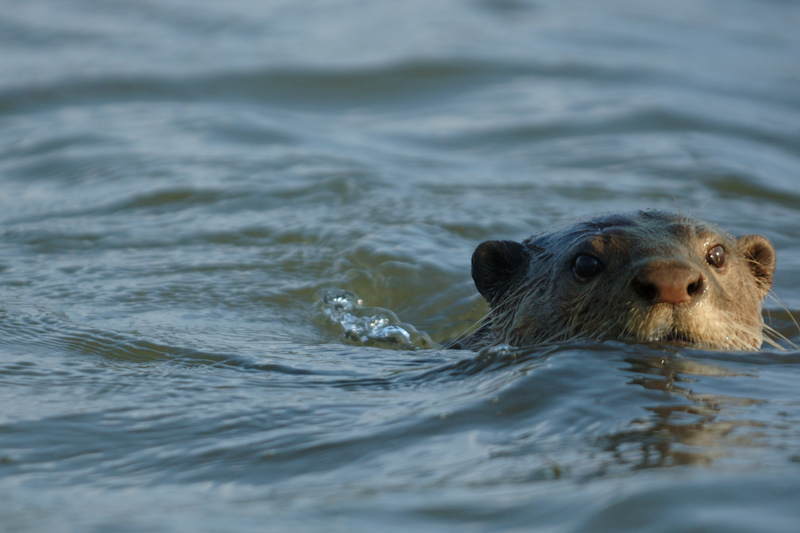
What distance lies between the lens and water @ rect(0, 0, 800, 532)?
2.67 meters

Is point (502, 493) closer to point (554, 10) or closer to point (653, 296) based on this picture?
point (653, 296)

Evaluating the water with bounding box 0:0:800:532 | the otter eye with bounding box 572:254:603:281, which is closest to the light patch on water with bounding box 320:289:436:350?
the water with bounding box 0:0:800:532

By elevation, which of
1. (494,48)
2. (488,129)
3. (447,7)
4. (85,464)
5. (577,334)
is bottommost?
(85,464)

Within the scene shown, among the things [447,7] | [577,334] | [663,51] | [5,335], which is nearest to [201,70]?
[447,7]

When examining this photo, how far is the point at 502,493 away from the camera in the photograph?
2.54 m

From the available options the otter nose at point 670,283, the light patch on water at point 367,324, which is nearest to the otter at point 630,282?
the otter nose at point 670,283

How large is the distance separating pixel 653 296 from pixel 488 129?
743cm

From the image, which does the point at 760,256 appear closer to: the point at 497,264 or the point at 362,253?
the point at 497,264

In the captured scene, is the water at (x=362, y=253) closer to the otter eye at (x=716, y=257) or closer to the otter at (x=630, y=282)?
the otter at (x=630, y=282)

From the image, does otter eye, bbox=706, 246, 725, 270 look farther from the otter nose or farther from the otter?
the otter nose

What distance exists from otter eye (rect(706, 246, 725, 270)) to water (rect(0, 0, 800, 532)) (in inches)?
16.5

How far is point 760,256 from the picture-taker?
4.66 m

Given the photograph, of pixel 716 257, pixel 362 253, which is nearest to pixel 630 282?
pixel 716 257

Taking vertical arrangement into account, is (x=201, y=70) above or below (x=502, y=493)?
above
